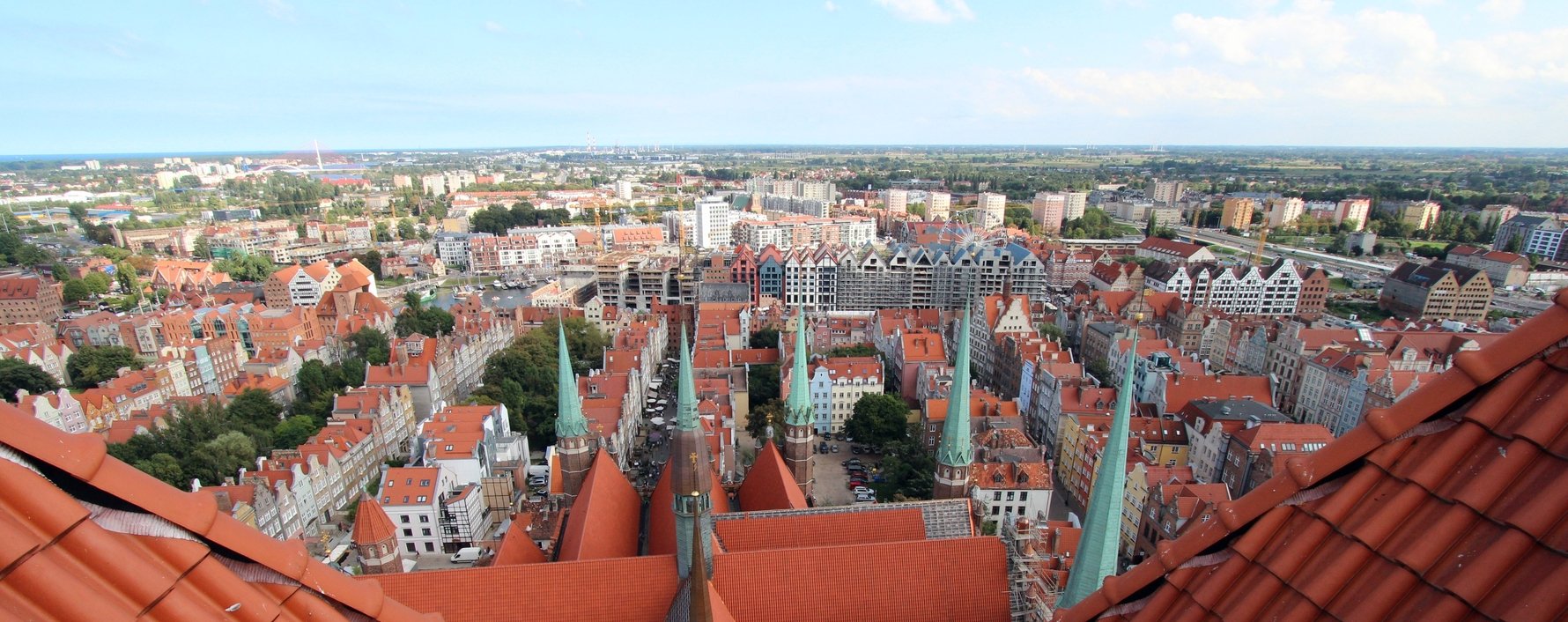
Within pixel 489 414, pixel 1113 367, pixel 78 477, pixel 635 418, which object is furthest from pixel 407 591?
pixel 1113 367

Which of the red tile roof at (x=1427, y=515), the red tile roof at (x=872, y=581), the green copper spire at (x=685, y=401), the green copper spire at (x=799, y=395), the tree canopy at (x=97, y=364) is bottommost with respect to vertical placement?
the tree canopy at (x=97, y=364)

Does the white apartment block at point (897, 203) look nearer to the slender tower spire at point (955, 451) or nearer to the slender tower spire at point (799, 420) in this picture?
the slender tower spire at point (799, 420)

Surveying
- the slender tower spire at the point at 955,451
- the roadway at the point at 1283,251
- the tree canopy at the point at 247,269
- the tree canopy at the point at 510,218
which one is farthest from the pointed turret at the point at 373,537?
the tree canopy at the point at 510,218

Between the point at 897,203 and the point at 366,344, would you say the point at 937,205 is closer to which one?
the point at 897,203

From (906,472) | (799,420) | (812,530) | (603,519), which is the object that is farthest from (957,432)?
(906,472)

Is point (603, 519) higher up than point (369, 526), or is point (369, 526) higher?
point (603, 519)

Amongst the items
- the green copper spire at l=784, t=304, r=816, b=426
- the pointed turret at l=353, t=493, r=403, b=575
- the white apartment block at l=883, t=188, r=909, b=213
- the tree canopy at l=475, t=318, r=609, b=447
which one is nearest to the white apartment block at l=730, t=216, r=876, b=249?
the white apartment block at l=883, t=188, r=909, b=213

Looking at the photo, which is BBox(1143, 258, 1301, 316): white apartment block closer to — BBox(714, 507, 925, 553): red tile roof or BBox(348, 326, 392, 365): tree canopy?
BBox(714, 507, 925, 553): red tile roof
